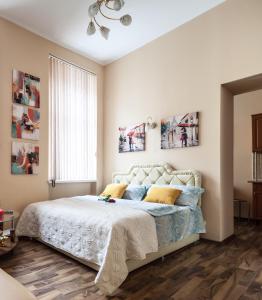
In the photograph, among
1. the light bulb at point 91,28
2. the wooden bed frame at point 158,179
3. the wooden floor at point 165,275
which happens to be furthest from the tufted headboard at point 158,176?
the light bulb at point 91,28

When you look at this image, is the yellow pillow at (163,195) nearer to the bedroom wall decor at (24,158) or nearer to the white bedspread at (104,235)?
the white bedspread at (104,235)

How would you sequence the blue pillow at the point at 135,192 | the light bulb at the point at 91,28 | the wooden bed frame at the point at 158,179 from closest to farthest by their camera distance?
the wooden bed frame at the point at 158,179, the light bulb at the point at 91,28, the blue pillow at the point at 135,192

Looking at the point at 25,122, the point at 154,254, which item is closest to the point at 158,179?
the point at 154,254

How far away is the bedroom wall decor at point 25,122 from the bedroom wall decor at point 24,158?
0.15m

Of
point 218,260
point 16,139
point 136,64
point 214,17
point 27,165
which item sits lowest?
point 218,260

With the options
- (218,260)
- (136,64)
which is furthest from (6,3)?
(218,260)

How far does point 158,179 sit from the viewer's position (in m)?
A: 4.04

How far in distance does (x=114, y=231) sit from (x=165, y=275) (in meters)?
0.76

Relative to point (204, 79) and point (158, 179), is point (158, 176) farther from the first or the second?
point (204, 79)

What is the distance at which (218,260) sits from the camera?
285 cm

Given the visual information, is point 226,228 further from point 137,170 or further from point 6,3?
point 6,3

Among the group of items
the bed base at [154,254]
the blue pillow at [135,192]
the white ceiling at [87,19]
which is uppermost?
the white ceiling at [87,19]

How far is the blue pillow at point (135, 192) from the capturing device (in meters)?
3.91

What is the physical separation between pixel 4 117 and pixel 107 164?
2270mm
